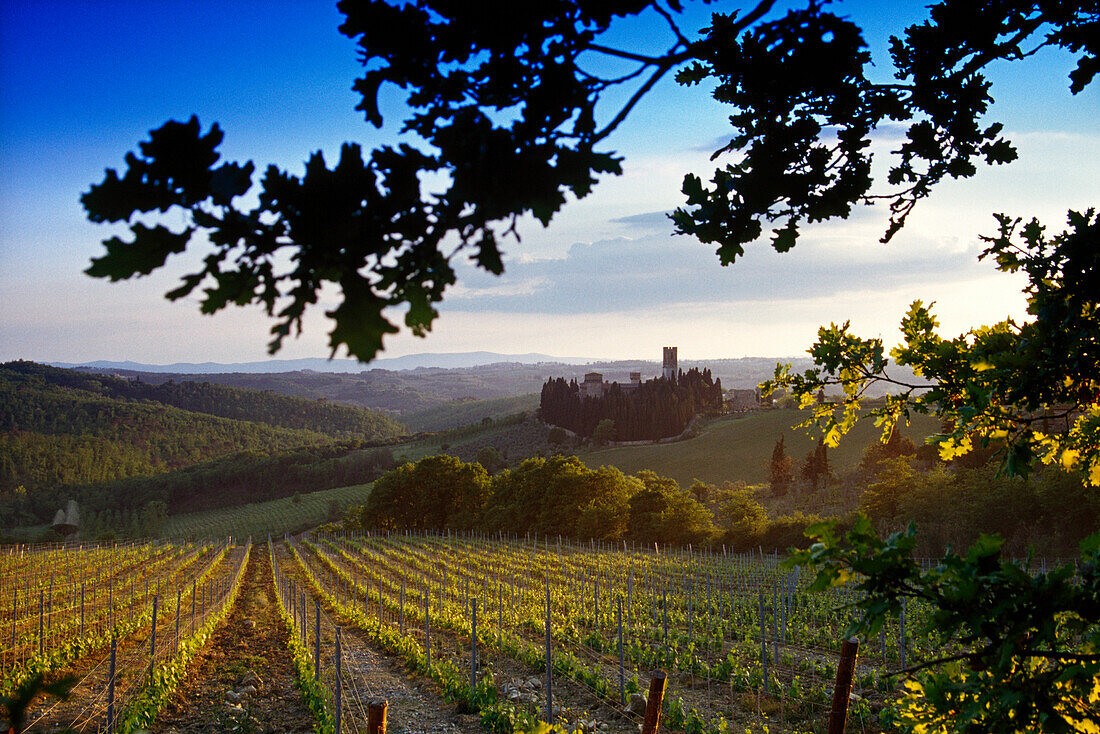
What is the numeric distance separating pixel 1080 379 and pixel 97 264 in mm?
3711

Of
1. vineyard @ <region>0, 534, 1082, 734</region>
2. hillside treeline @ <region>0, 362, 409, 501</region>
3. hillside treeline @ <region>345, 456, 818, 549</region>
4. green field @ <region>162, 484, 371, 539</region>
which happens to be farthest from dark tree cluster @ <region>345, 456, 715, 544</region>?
hillside treeline @ <region>0, 362, 409, 501</region>

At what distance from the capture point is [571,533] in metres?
43.8

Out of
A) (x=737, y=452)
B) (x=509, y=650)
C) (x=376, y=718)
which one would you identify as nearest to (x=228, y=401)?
(x=737, y=452)

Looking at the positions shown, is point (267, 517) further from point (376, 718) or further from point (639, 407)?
point (376, 718)

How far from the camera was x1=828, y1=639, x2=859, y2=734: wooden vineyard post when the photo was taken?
369 centimetres

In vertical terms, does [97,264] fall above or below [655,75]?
below

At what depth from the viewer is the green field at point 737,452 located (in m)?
61.7

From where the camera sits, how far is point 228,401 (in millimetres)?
164750

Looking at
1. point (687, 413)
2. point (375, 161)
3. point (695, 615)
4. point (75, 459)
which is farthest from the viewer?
point (75, 459)

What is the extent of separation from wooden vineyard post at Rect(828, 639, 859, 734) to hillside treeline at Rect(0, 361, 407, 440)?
493 feet

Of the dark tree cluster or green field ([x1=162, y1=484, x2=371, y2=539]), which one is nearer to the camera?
the dark tree cluster

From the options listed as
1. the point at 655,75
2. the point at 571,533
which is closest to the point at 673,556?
the point at 571,533

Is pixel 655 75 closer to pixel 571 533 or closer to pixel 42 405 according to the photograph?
pixel 571 533

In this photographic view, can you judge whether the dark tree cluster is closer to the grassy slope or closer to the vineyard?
the vineyard
